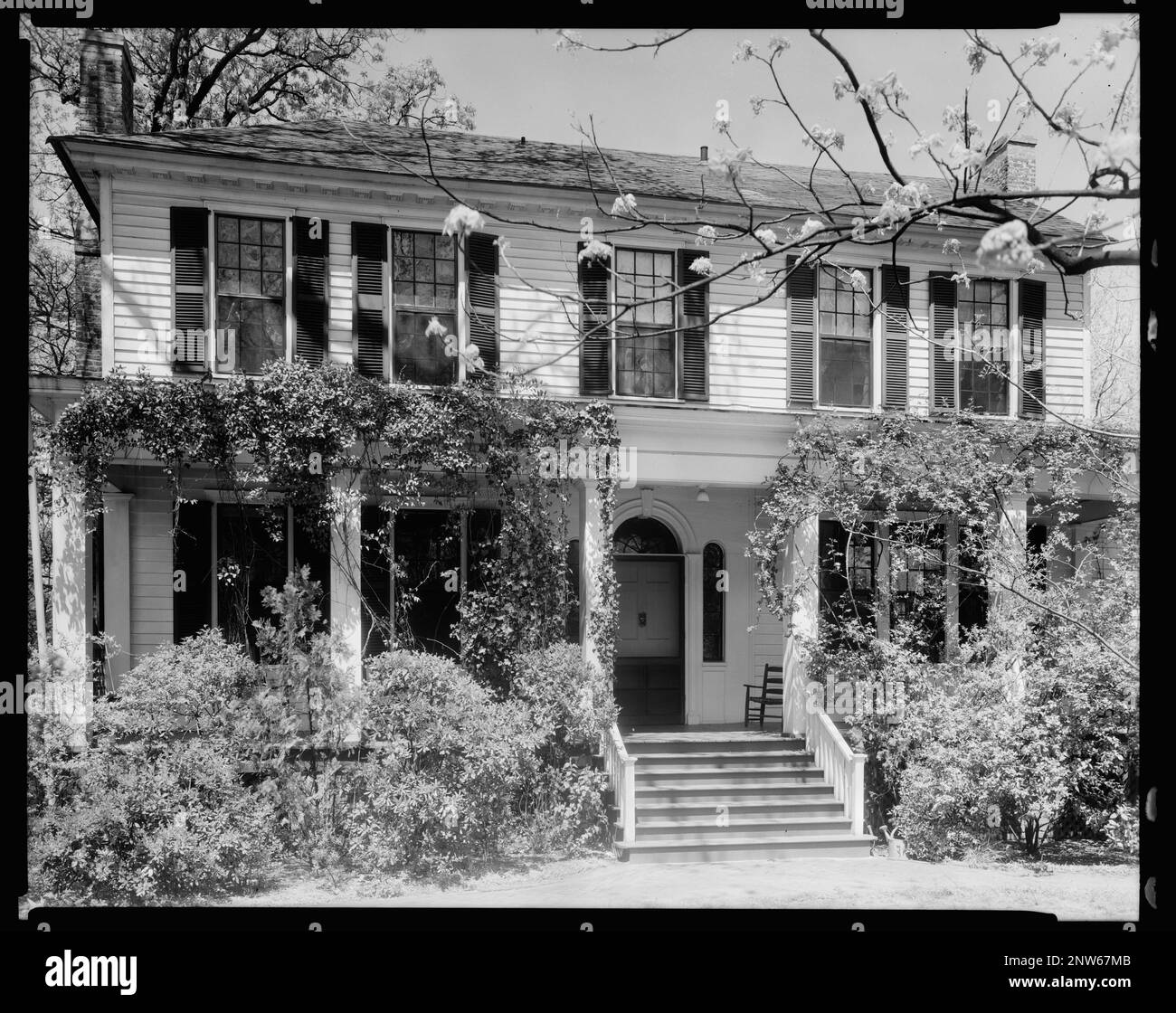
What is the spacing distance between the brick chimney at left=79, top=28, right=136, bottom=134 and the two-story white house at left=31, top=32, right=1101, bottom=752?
3 cm

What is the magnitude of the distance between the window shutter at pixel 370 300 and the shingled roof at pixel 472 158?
1.93 feet

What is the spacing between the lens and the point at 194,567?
908 centimetres

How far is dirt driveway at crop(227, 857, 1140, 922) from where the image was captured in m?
5.81

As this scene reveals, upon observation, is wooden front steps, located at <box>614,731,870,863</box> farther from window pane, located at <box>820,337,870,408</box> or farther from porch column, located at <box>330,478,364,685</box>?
window pane, located at <box>820,337,870,408</box>

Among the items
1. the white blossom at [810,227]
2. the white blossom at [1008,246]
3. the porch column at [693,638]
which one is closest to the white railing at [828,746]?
the porch column at [693,638]

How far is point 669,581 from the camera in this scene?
35.1 feet

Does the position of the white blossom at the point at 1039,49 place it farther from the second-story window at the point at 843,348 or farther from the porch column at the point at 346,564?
the porch column at the point at 346,564

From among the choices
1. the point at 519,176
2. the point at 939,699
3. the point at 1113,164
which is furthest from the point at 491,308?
the point at 1113,164

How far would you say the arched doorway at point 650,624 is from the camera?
415 inches

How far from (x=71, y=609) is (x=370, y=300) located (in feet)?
11.5

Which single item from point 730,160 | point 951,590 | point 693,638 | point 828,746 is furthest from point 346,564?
point 951,590

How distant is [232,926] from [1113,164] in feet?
17.0

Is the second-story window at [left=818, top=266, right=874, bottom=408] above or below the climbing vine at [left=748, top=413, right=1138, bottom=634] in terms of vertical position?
above

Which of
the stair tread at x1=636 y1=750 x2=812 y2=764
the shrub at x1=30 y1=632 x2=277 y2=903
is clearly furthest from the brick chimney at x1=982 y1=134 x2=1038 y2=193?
the shrub at x1=30 y1=632 x2=277 y2=903
